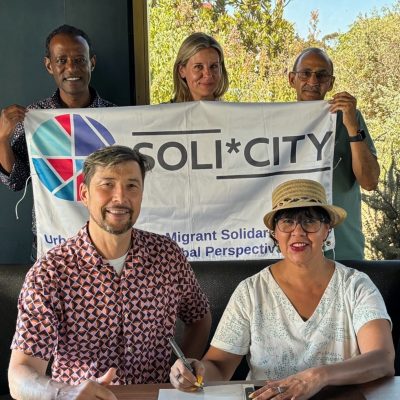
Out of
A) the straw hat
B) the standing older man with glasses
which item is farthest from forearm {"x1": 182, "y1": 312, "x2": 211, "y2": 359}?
the standing older man with glasses

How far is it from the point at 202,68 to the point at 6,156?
964mm

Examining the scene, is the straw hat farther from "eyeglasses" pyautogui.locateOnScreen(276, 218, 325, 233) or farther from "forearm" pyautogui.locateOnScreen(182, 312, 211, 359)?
"forearm" pyautogui.locateOnScreen(182, 312, 211, 359)

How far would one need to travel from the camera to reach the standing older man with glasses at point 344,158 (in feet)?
11.5

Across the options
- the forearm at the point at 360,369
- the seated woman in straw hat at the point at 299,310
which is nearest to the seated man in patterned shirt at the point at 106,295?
the seated woman in straw hat at the point at 299,310

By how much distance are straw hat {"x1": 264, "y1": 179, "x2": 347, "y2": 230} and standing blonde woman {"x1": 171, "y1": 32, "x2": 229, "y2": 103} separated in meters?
1.20

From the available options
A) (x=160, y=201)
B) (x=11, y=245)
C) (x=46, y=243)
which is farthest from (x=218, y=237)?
(x=11, y=245)

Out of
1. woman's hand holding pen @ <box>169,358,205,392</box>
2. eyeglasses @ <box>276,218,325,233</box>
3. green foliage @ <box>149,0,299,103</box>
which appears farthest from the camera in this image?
green foliage @ <box>149,0,299,103</box>

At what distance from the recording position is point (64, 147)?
12.0 feet

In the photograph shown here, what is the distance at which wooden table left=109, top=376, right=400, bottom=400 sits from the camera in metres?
2.05

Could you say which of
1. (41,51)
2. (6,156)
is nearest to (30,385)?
(6,156)

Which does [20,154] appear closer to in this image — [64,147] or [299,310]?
A: [64,147]

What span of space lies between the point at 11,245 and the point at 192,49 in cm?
156

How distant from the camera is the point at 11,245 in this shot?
4.36 m

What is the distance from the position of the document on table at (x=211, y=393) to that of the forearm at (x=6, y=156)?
173cm
